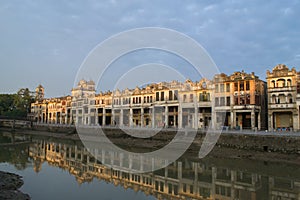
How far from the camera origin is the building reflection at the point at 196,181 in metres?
22.2

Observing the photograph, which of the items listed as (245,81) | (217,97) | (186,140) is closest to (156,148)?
(186,140)

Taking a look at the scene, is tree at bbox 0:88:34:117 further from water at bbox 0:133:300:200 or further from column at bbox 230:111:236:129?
column at bbox 230:111:236:129

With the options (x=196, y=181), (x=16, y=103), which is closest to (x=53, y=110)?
(x=16, y=103)

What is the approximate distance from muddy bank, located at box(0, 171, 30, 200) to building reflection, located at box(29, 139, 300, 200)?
5.73 metres

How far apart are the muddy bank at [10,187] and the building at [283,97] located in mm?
→ 38092

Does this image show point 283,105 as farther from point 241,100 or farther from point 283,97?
point 241,100

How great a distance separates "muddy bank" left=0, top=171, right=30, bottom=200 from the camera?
61.0ft

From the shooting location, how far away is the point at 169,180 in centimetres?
2666

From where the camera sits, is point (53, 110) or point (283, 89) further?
point (53, 110)

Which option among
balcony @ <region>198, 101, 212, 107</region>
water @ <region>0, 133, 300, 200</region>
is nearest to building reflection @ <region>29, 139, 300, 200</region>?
water @ <region>0, 133, 300, 200</region>

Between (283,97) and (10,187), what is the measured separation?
138 feet

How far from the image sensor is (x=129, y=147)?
50312 mm

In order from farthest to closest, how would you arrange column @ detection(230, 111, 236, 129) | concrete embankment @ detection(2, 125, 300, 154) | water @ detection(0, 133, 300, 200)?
column @ detection(230, 111, 236, 129)
concrete embankment @ detection(2, 125, 300, 154)
water @ detection(0, 133, 300, 200)

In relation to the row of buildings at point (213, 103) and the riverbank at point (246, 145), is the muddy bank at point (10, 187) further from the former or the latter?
the row of buildings at point (213, 103)
